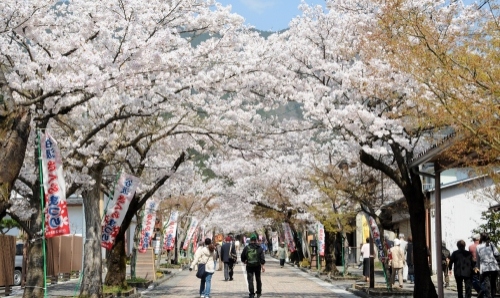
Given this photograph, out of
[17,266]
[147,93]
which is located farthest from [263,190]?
[147,93]

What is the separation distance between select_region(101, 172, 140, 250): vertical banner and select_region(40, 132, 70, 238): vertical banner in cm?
512

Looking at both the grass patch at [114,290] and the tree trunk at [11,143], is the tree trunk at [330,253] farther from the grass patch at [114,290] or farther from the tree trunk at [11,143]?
the tree trunk at [11,143]

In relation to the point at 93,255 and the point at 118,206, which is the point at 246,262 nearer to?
the point at 118,206

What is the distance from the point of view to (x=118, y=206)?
20188mm

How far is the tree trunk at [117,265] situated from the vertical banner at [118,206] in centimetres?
284

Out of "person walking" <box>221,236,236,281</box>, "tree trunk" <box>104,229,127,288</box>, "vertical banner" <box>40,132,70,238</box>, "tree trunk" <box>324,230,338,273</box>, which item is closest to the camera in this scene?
"vertical banner" <box>40,132,70,238</box>

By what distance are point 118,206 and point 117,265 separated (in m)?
4.21

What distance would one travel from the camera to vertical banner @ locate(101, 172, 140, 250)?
20.1 m

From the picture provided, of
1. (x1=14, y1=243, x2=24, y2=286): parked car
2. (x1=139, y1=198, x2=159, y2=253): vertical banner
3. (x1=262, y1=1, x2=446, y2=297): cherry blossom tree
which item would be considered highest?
(x1=262, y1=1, x2=446, y2=297): cherry blossom tree

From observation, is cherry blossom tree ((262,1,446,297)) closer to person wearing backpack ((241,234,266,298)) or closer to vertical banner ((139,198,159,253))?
person wearing backpack ((241,234,266,298))

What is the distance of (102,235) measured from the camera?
67.3ft

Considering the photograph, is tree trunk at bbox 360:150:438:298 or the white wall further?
the white wall

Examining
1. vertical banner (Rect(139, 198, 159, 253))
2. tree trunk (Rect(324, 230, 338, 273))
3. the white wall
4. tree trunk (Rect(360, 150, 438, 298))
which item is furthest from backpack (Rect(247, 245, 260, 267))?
the white wall

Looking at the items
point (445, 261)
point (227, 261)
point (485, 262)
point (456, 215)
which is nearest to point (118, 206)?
point (485, 262)
